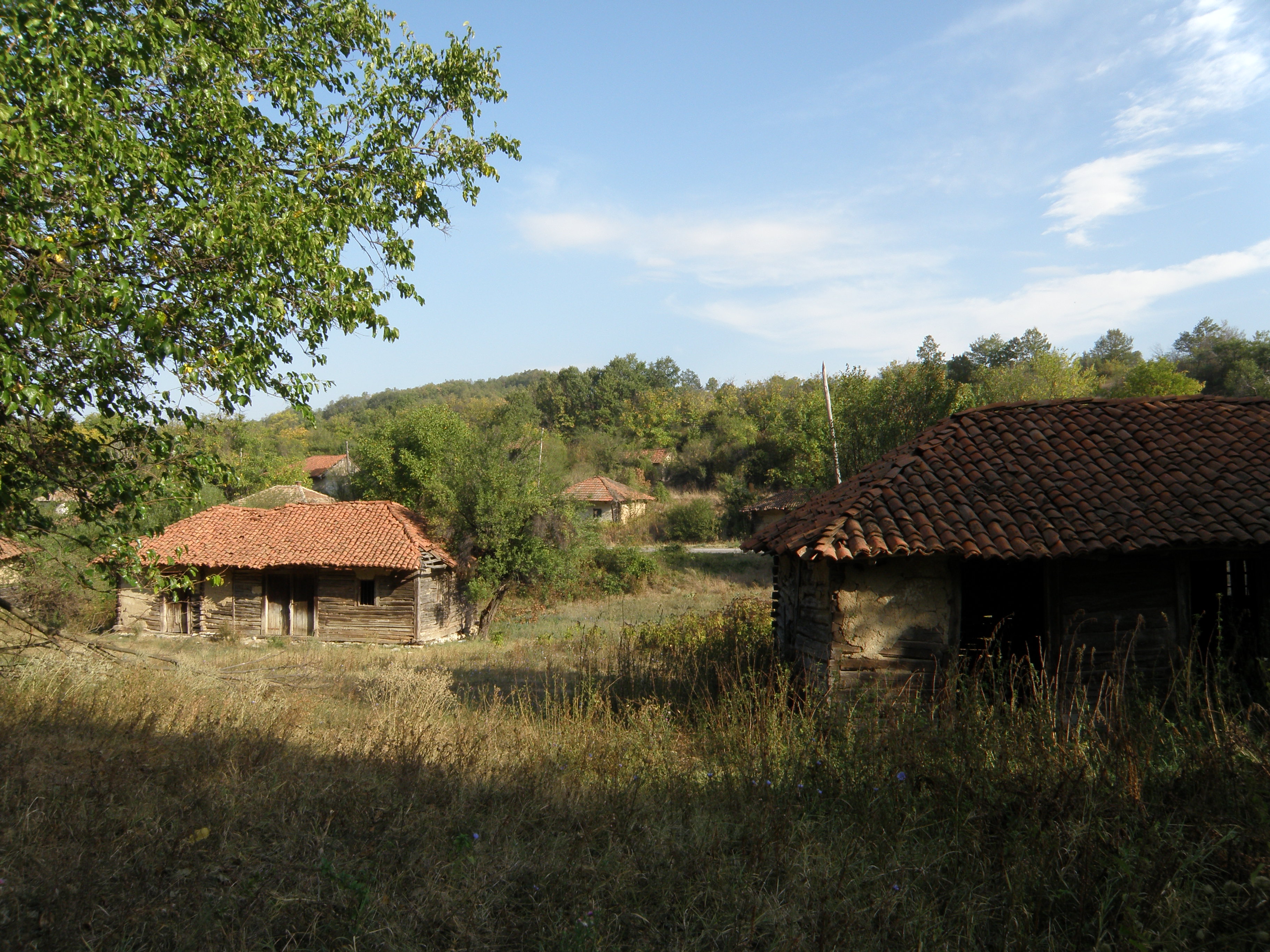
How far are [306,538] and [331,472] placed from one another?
32298mm

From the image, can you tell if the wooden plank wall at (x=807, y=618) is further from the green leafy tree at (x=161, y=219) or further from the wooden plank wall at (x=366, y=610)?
the wooden plank wall at (x=366, y=610)

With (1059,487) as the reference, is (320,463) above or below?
above

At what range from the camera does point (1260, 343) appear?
149 feet

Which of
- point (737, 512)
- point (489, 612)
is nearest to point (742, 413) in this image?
point (737, 512)

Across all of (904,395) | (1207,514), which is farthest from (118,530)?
(904,395)

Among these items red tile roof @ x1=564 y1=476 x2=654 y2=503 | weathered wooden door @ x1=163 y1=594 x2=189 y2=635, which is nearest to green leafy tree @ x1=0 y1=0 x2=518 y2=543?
weathered wooden door @ x1=163 y1=594 x2=189 y2=635

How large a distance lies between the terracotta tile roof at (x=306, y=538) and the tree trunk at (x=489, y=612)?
181 cm

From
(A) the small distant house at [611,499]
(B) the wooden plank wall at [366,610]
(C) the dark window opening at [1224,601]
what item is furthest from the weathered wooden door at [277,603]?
(C) the dark window opening at [1224,601]

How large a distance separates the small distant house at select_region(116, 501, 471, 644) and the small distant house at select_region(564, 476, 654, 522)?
68.5 ft

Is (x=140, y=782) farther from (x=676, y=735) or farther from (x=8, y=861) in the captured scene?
(x=676, y=735)

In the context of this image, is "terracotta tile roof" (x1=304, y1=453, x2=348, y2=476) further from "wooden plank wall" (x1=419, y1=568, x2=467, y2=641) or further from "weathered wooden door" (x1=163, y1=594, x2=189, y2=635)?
"wooden plank wall" (x1=419, y1=568, x2=467, y2=641)

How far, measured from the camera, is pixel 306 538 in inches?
917

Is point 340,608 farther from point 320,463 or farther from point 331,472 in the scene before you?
point 320,463

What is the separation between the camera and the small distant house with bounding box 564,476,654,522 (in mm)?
45844
